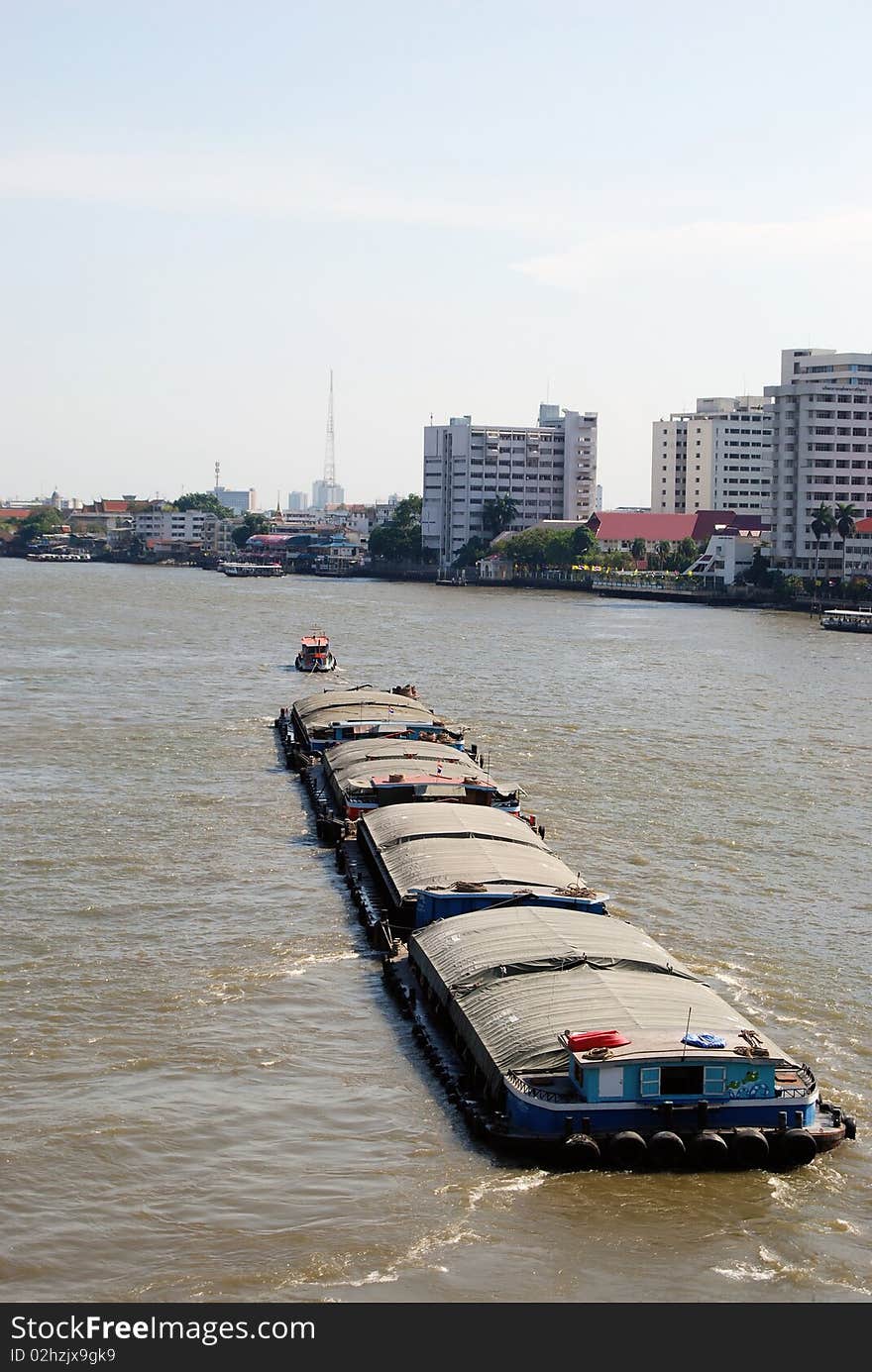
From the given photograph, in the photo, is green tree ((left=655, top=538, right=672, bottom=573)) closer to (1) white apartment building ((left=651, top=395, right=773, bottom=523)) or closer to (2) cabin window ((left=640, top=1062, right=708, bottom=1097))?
(1) white apartment building ((left=651, top=395, right=773, bottom=523))

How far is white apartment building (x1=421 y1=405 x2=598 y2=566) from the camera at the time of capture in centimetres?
18275

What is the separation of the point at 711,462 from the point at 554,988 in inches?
6887

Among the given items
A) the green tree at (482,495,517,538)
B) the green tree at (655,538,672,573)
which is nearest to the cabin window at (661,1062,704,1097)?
the green tree at (655,538,672,573)

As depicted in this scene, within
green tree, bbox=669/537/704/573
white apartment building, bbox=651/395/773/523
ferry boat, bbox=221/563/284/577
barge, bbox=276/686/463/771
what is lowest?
barge, bbox=276/686/463/771

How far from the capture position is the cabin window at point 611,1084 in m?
18.0

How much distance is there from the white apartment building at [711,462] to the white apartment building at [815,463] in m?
43.2

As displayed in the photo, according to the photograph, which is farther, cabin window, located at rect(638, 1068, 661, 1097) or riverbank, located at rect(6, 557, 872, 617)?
riverbank, located at rect(6, 557, 872, 617)

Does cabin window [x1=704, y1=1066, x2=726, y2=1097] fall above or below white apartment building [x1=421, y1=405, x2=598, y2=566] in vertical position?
below

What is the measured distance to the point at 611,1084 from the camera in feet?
59.1

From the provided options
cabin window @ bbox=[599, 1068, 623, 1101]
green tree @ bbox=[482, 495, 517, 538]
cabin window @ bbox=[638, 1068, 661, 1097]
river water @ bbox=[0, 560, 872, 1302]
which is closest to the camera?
river water @ bbox=[0, 560, 872, 1302]

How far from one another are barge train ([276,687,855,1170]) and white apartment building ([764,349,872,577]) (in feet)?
354

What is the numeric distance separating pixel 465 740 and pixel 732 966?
24.0 m

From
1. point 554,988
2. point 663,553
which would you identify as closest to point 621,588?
point 663,553

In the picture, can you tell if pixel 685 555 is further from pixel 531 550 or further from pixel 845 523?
pixel 845 523
